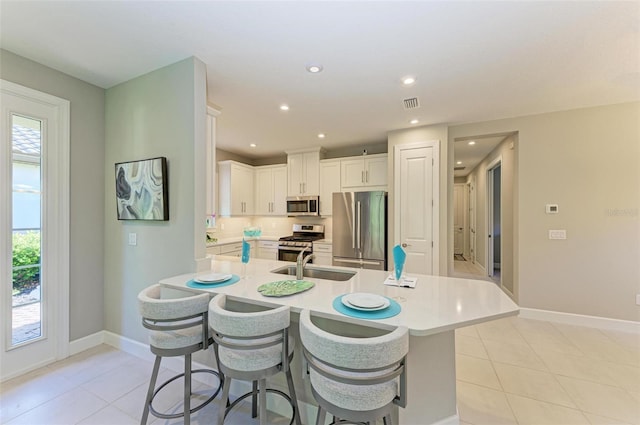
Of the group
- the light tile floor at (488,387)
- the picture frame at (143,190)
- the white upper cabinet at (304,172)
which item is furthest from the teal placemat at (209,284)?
the white upper cabinet at (304,172)

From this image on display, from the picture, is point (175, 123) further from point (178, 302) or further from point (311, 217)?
point (311, 217)

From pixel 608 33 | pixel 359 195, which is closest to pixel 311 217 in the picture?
pixel 359 195

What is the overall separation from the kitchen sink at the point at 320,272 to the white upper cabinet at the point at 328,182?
2.49 m

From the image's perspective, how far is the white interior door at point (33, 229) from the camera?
2.06m

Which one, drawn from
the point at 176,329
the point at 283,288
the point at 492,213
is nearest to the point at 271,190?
the point at 283,288

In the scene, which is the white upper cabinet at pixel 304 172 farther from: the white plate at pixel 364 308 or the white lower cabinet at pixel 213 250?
the white plate at pixel 364 308

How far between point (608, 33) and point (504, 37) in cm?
71

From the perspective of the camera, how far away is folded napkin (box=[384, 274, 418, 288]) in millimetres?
1789

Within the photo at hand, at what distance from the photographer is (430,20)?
169 cm

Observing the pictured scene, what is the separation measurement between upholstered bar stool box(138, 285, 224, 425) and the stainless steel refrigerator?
9.23ft

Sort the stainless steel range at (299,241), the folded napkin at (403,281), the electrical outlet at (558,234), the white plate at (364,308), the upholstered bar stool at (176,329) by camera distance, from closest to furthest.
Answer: the white plate at (364,308)
the upholstered bar stool at (176,329)
the folded napkin at (403,281)
the electrical outlet at (558,234)
the stainless steel range at (299,241)

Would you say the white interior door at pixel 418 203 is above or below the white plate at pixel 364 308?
above

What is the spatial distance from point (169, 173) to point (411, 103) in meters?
2.68

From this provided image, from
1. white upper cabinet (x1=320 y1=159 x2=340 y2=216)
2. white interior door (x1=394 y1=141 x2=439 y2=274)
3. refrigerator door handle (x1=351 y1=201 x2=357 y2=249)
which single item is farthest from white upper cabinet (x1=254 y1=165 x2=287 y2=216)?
white interior door (x1=394 y1=141 x2=439 y2=274)
